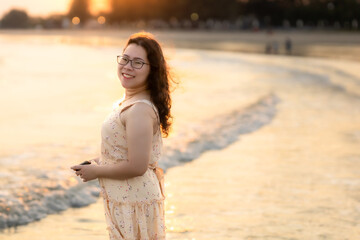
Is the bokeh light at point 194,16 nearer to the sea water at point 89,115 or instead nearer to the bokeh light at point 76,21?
the bokeh light at point 76,21

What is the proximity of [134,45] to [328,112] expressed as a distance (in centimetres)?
1240

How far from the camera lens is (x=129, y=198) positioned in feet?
10.6

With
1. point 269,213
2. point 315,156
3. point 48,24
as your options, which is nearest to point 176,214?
point 269,213

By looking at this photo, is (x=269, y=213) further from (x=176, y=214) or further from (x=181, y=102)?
(x=181, y=102)

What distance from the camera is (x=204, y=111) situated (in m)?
15.3

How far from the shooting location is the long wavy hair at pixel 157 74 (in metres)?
3.21

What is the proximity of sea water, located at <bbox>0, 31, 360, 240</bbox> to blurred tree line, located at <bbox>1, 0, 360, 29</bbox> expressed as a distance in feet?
237

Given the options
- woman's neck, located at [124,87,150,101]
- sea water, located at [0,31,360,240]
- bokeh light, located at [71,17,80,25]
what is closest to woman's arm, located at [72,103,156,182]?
woman's neck, located at [124,87,150,101]

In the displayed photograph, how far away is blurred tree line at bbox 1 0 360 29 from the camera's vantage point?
10088 centimetres

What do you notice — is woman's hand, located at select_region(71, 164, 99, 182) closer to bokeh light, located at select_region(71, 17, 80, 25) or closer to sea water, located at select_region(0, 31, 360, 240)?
sea water, located at select_region(0, 31, 360, 240)

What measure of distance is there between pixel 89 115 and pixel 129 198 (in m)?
11.6

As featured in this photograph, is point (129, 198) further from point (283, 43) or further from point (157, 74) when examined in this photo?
point (283, 43)

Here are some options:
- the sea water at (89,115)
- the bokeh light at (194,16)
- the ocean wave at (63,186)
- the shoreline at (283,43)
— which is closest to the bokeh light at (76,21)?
the bokeh light at (194,16)

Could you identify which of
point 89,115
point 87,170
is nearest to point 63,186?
point 87,170
